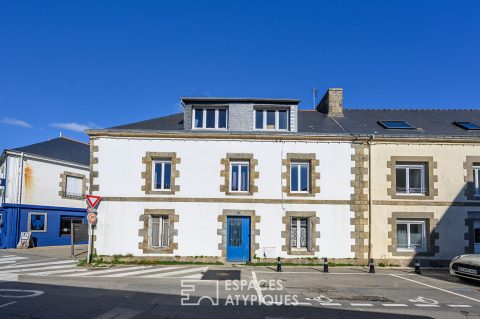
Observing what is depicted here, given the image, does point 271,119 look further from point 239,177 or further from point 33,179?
point 33,179

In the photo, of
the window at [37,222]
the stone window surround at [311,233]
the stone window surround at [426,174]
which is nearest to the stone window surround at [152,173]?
the stone window surround at [311,233]

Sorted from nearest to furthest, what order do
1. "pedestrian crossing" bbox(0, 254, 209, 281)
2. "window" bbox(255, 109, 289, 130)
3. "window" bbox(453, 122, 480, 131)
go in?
"pedestrian crossing" bbox(0, 254, 209, 281), "window" bbox(255, 109, 289, 130), "window" bbox(453, 122, 480, 131)

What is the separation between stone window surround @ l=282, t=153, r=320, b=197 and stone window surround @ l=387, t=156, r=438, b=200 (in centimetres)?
314

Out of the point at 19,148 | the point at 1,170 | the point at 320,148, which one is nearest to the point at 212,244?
the point at 320,148

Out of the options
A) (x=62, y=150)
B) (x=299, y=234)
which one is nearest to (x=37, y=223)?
(x=62, y=150)

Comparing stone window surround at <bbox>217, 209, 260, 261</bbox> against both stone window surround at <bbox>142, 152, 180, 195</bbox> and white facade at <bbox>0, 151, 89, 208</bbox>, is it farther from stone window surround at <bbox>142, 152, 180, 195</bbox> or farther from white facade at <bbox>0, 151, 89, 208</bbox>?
white facade at <bbox>0, 151, 89, 208</bbox>

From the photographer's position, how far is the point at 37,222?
2170cm

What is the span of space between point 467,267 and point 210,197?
940 cm

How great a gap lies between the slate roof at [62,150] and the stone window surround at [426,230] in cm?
2089

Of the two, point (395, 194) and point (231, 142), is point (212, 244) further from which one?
point (395, 194)

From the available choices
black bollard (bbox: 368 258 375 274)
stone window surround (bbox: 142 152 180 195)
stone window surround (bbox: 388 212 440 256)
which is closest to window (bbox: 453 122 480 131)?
stone window surround (bbox: 388 212 440 256)

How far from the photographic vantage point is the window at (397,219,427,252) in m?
14.5

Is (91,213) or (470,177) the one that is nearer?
(91,213)

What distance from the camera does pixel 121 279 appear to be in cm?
1071
